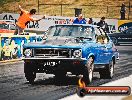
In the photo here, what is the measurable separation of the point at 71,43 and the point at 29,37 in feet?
31.2

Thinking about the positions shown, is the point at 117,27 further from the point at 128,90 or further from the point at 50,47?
the point at 128,90

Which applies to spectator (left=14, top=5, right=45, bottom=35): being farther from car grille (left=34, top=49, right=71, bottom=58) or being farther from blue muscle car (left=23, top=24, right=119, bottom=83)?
car grille (left=34, top=49, right=71, bottom=58)

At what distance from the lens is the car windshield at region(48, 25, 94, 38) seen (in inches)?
486

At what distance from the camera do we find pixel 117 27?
3953cm

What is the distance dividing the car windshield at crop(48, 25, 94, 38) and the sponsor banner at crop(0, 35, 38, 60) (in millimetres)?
6114

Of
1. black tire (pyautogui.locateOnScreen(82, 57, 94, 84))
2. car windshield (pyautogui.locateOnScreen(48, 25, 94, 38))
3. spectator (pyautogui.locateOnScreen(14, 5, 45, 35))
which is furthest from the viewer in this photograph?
spectator (pyautogui.locateOnScreen(14, 5, 45, 35))

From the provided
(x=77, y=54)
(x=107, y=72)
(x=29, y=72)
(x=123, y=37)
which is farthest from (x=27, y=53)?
(x=123, y=37)

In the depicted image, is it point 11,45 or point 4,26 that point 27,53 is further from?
point 4,26

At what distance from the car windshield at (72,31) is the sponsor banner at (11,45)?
6.11 metres

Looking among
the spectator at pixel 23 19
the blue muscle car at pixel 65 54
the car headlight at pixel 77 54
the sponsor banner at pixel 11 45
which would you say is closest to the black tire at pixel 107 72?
the blue muscle car at pixel 65 54

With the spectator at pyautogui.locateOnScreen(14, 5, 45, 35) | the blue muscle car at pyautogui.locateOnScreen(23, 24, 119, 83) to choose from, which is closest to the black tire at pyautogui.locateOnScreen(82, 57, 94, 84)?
the blue muscle car at pyautogui.locateOnScreen(23, 24, 119, 83)

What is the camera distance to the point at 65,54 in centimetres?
1116

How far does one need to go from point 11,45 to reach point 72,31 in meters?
7.10

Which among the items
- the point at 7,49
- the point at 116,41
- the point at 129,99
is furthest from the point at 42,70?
the point at 116,41
